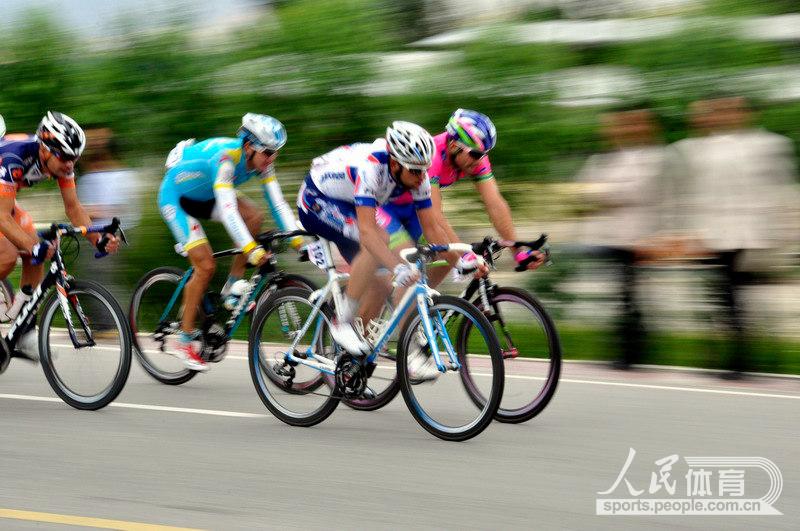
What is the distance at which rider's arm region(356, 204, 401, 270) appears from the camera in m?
6.75

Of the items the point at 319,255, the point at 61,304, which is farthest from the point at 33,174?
the point at 319,255

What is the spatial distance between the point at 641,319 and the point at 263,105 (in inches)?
191

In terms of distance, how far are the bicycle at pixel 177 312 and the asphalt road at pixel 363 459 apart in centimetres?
24

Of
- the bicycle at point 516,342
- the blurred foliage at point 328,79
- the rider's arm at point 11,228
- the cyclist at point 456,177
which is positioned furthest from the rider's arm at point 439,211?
the blurred foliage at point 328,79

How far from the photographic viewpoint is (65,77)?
13.1m

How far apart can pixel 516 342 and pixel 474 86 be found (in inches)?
197

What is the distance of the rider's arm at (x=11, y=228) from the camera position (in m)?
7.58

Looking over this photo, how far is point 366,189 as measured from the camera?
6.88m

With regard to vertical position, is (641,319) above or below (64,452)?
below

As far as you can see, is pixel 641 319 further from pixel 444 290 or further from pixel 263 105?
pixel 263 105

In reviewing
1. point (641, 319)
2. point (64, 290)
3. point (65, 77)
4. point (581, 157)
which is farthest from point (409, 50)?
point (64, 290)

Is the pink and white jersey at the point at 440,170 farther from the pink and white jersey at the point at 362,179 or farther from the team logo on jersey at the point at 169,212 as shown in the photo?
the team logo on jersey at the point at 169,212

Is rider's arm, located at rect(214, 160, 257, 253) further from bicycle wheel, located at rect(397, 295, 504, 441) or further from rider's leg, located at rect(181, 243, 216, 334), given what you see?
bicycle wheel, located at rect(397, 295, 504, 441)

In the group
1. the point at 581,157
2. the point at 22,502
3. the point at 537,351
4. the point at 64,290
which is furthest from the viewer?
the point at 581,157
